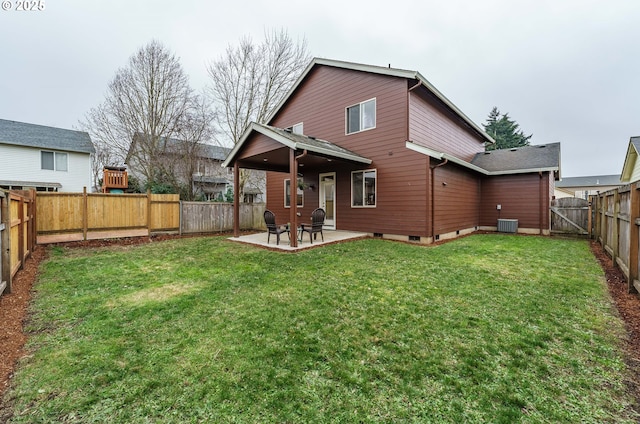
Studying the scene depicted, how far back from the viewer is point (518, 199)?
37.9ft

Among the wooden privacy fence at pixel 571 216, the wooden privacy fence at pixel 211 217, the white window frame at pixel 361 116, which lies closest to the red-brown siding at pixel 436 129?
the white window frame at pixel 361 116

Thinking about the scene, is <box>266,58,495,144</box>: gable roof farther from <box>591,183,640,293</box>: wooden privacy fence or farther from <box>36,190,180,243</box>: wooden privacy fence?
<box>36,190,180,243</box>: wooden privacy fence

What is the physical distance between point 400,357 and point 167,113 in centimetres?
1695

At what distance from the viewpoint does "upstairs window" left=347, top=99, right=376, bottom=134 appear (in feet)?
31.5

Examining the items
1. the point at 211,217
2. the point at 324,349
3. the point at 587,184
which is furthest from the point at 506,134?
the point at 324,349

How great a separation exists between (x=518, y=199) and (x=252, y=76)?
15.4 metres

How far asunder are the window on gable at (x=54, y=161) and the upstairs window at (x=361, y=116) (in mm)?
19252

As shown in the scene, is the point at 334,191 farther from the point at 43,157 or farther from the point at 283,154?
the point at 43,157

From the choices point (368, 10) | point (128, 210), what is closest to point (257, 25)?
point (368, 10)

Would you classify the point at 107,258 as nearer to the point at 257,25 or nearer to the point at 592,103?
the point at 257,25

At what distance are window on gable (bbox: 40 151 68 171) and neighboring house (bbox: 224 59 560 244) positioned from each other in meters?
15.0

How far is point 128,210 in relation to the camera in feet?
31.0

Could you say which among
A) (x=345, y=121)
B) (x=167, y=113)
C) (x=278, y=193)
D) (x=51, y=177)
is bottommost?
(x=278, y=193)

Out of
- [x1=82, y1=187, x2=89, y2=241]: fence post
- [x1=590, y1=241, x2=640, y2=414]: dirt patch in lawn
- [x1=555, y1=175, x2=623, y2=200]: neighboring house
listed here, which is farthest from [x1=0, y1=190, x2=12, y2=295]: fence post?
[x1=555, y1=175, x2=623, y2=200]: neighboring house
